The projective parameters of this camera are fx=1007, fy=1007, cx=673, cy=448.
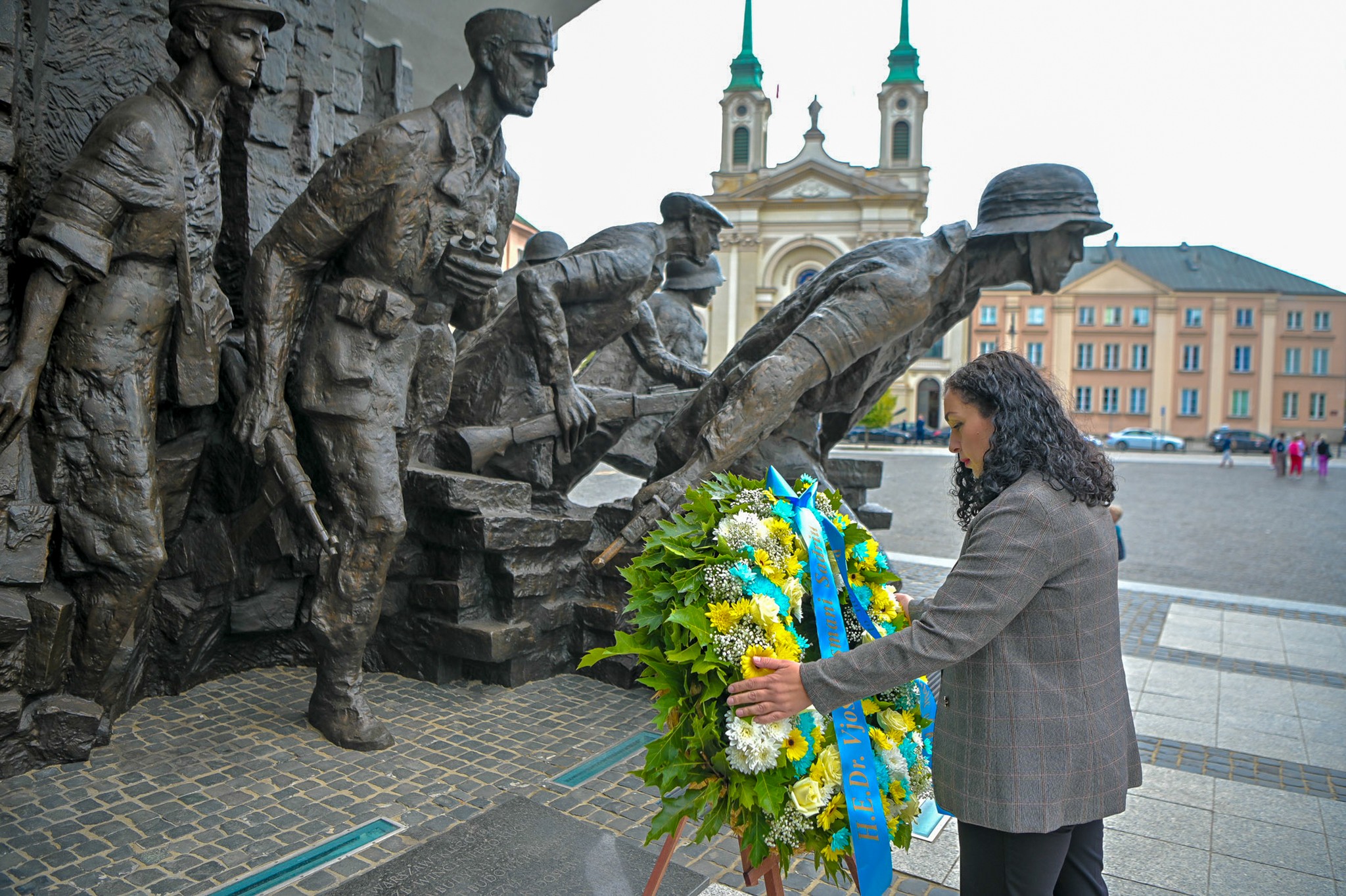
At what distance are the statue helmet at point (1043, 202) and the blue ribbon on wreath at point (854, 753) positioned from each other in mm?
2904

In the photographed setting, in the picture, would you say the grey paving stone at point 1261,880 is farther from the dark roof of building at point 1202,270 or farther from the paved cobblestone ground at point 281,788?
the dark roof of building at point 1202,270

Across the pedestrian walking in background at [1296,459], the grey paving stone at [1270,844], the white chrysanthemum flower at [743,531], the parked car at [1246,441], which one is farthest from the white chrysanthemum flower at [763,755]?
the parked car at [1246,441]

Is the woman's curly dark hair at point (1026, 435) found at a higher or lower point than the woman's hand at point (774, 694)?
higher

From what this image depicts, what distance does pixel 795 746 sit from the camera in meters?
2.10

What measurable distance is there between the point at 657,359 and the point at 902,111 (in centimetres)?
5351

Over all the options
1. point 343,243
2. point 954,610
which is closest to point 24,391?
point 343,243

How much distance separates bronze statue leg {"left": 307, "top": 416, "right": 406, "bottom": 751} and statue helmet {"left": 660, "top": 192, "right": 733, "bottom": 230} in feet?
7.64

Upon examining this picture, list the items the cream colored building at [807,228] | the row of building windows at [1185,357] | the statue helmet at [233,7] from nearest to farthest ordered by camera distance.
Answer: the statue helmet at [233,7] < the cream colored building at [807,228] < the row of building windows at [1185,357]

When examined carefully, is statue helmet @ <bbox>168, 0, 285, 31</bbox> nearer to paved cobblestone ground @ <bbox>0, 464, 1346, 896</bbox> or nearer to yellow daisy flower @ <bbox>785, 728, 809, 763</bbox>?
paved cobblestone ground @ <bbox>0, 464, 1346, 896</bbox>

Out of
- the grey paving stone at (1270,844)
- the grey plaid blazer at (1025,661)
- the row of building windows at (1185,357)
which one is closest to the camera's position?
the grey plaid blazer at (1025,661)

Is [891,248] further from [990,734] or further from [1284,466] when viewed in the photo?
[1284,466]

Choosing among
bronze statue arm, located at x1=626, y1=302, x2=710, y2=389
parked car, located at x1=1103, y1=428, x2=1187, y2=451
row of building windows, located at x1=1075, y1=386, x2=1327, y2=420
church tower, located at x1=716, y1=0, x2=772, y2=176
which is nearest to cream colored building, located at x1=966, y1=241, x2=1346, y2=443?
row of building windows, located at x1=1075, y1=386, x2=1327, y2=420

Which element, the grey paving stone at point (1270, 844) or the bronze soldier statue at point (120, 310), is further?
the bronze soldier statue at point (120, 310)

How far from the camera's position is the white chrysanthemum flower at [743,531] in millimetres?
2211
